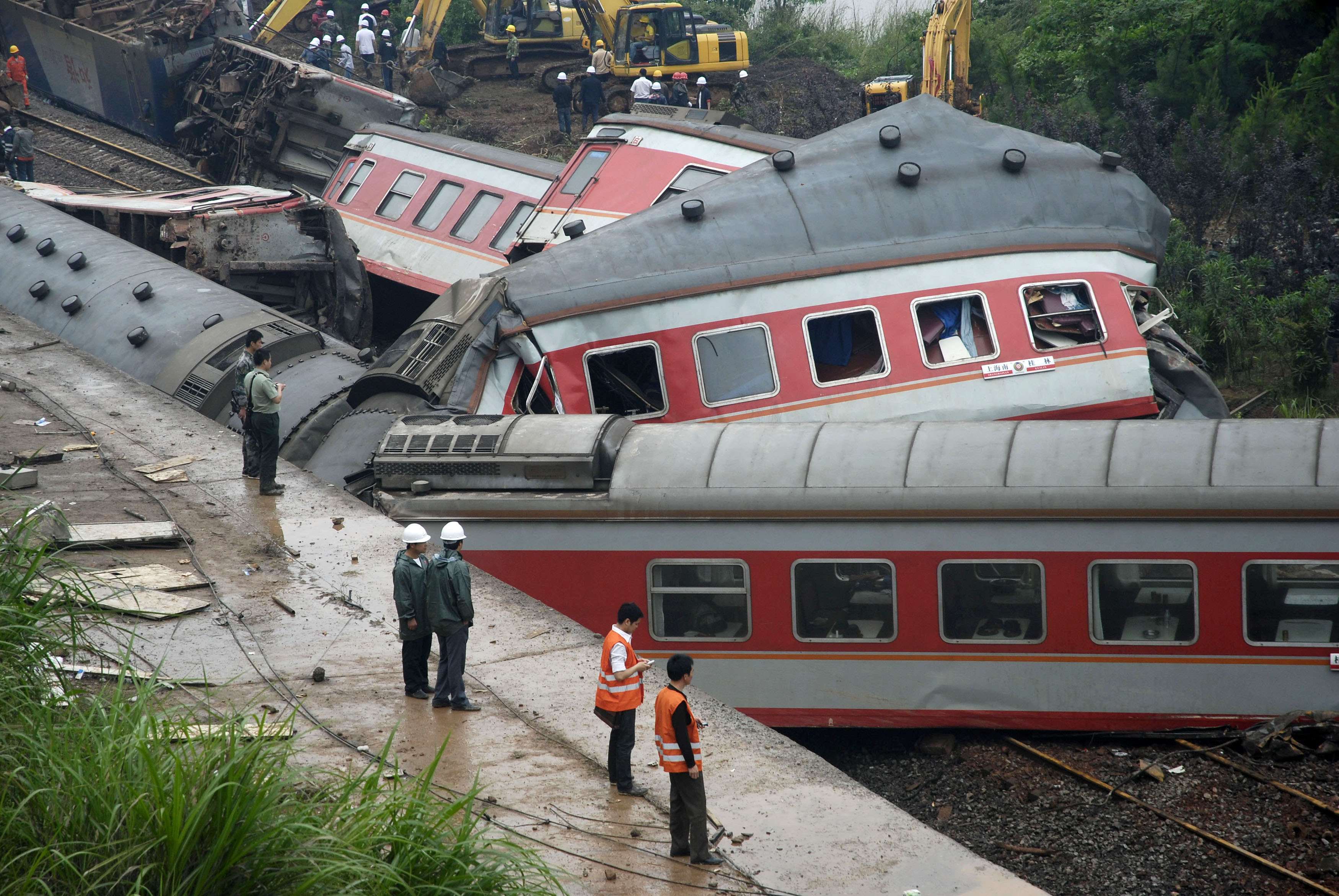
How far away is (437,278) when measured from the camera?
66.8 ft

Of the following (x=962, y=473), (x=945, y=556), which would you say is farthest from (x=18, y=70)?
(x=945, y=556)

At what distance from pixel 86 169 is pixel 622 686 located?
78.7ft

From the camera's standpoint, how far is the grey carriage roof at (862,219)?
1307cm

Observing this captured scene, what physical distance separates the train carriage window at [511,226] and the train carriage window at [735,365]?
7.43 meters

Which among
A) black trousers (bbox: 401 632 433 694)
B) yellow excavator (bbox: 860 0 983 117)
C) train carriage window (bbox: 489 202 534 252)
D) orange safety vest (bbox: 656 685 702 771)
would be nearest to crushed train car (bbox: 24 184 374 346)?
train carriage window (bbox: 489 202 534 252)

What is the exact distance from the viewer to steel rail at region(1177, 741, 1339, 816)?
30.6ft

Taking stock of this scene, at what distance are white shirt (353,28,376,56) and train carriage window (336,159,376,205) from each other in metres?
14.3

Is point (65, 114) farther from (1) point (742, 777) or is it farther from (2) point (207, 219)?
(1) point (742, 777)

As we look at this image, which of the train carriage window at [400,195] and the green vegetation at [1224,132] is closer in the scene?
the green vegetation at [1224,132]

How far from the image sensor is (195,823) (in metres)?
4.82

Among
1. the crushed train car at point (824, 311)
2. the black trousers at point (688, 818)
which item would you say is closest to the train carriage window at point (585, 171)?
the crushed train car at point (824, 311)

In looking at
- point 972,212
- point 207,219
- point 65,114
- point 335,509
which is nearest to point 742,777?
point 335,509

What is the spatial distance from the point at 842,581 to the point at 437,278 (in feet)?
37.5

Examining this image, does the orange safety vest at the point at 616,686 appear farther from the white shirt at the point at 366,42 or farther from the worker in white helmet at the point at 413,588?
the white shirt at the point at 366,42
